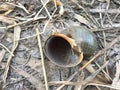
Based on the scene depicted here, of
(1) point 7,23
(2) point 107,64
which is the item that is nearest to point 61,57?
(2) point 107,64

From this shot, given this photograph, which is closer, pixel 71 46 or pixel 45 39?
pixel 71 46

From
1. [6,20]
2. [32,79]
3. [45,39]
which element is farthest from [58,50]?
[6,20]

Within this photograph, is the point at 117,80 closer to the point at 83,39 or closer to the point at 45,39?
the point at 83,39

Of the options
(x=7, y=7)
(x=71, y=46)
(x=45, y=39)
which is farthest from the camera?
(x=7, y=7)

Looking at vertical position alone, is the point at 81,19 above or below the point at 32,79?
above

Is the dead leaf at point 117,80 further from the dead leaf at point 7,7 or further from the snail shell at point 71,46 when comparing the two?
the dead leaf at point 7,7

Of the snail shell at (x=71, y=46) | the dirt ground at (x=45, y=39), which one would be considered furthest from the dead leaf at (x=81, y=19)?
the snail shell at (x=71, y=46)

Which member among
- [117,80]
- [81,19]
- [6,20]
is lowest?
[117,80]
